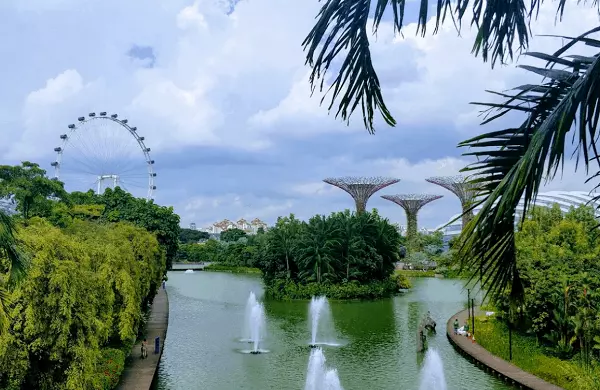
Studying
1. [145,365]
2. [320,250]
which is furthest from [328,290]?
[145,365]

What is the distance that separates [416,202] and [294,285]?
36859 millimetres

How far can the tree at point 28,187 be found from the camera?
27.0 m

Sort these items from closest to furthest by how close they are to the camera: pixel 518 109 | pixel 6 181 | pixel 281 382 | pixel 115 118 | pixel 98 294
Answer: pixel 518 109, pixel 98 294, pixel 281 382, pixel 6 181, pixel 115 118

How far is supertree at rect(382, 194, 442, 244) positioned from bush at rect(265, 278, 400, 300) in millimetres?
34013

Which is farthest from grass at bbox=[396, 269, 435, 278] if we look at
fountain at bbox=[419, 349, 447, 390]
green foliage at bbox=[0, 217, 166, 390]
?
green foliage at bbox=[0, 217, 166, 390]

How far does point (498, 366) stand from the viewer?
1631 centimetres

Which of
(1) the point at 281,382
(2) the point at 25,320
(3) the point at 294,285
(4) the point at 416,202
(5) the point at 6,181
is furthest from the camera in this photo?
(4) the point at 416,202

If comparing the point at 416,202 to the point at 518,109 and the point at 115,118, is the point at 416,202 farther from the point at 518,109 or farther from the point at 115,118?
the point at 518,109

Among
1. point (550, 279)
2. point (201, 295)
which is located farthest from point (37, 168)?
point (550, 279)

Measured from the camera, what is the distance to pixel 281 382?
15.3 meters

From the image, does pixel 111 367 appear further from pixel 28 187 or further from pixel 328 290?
pixel 328 290

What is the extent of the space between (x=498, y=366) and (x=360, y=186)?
45719mm

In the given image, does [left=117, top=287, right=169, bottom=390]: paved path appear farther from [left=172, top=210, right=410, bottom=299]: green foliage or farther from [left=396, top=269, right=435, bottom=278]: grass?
[left=396, top=269, right=435, bottom=278]: grass

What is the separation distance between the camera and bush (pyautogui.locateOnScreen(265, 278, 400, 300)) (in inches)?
1310
